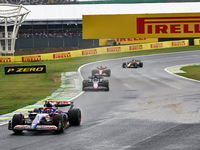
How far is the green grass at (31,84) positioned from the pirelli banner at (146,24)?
588cm

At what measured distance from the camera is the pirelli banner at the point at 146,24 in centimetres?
3912

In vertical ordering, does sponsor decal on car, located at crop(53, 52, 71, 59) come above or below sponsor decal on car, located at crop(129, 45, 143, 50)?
below

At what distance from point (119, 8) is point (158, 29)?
3936 cm

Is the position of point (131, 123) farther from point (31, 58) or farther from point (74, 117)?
point (31, 58)

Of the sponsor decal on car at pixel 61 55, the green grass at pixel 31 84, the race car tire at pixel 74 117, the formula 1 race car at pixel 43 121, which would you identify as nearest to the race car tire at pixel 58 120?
the formula 1 race car at pixel 43 121

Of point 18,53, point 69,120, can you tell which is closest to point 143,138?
point 69,120

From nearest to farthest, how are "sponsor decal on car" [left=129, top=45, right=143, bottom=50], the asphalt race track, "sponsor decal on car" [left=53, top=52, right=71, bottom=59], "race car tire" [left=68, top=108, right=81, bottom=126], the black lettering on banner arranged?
the asphalt race track, "race car tire" [left=68, top=108, right=81, bottom=126], the black lettering on banner, "sponsor decal on car" [left=53, top=52, right=71, bottom=59], "sponsor decal on car" [left=129, top=45, right=143, bottom=50]

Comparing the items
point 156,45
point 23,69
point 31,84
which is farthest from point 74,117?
point 156,45

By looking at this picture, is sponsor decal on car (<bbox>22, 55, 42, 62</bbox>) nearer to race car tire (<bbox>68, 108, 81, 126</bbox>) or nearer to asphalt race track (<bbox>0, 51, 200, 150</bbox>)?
asphalt race track (<bbox>0, 51, 200, 150</bbox>)

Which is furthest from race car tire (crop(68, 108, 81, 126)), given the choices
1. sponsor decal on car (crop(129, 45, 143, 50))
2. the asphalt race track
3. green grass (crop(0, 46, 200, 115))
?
sponsor decal on car (crop(129, 45, 143, 50))

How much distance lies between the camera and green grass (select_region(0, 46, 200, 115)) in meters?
25.6

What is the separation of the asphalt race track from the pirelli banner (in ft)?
23.6

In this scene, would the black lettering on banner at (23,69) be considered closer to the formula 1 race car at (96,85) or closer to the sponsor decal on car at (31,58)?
the sponsor decal on car at (31,58)

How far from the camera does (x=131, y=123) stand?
17.1 meters
